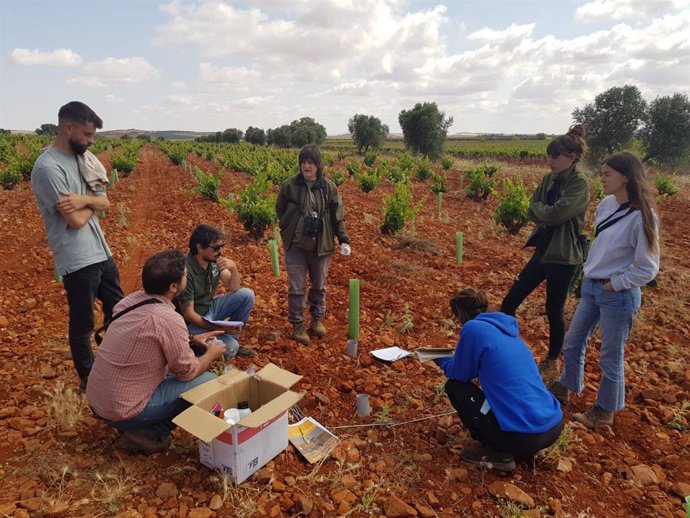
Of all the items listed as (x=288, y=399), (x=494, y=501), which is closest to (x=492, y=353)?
(x=494, y=501)

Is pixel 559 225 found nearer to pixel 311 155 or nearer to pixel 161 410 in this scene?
pixel 311 155

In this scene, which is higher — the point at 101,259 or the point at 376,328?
the point at 101,259

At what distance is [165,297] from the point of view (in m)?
2.40

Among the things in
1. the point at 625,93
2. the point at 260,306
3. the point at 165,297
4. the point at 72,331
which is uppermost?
the point at 625,93

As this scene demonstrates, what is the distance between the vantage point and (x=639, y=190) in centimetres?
262

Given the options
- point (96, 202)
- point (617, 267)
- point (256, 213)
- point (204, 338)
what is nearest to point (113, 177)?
point (256, 213)

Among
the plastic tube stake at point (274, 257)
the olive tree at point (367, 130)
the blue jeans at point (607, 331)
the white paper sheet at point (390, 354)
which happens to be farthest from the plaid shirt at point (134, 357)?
the olive tree at point (367, 130)

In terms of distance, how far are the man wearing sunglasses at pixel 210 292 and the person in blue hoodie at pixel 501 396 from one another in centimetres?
171

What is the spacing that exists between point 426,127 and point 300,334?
1459 inches

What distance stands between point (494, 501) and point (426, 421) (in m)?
0.79

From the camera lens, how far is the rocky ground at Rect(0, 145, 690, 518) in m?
2.24

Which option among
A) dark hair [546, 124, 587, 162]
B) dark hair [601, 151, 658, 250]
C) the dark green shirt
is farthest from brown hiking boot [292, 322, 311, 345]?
dark hair [601, 151, 658, 250]

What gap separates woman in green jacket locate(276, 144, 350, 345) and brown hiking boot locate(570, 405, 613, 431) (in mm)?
2222

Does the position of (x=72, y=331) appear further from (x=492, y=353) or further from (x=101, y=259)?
(x=492, y=353)
